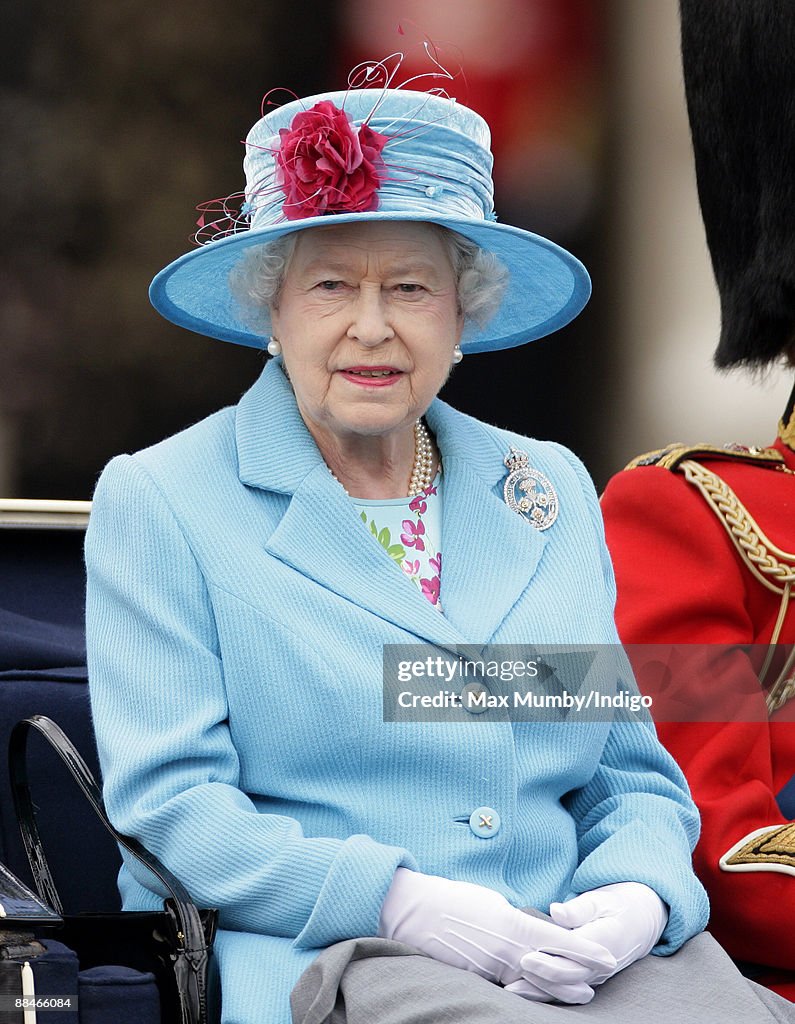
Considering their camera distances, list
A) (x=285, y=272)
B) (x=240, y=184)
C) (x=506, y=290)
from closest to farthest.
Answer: (x=285, y=272), (x=506, y=290), (x=240, y=184)

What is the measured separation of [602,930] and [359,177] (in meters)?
1.21

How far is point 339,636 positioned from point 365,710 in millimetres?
128

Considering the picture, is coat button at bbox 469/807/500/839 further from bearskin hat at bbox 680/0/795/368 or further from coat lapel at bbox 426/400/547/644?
bearskin hat at bbox 680/0/795/368

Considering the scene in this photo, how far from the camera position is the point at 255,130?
2.83 m

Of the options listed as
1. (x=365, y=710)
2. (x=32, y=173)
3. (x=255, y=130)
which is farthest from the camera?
(x=32, y=173)

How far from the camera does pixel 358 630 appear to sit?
267 centimetres

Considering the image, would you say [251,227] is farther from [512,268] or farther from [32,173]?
[32,173]

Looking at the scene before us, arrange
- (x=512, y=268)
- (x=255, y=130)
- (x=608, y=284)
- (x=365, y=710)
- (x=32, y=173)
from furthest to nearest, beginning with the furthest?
(x=608, y=284) → (x=32, y=173) → (x=512, y=268) → (x=255, y=130) → (x=365, y=710)

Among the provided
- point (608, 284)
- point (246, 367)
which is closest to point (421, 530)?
point (246, 367)

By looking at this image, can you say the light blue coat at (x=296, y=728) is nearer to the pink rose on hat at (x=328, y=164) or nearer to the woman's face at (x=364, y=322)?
the woman's face at (x=364, y=322)

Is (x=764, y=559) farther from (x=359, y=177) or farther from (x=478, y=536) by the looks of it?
(x=359, y=177)

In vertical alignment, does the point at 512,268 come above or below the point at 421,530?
above

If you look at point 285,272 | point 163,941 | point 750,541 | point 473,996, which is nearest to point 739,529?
point 750,541

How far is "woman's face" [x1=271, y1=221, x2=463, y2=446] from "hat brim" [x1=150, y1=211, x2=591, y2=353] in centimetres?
5
